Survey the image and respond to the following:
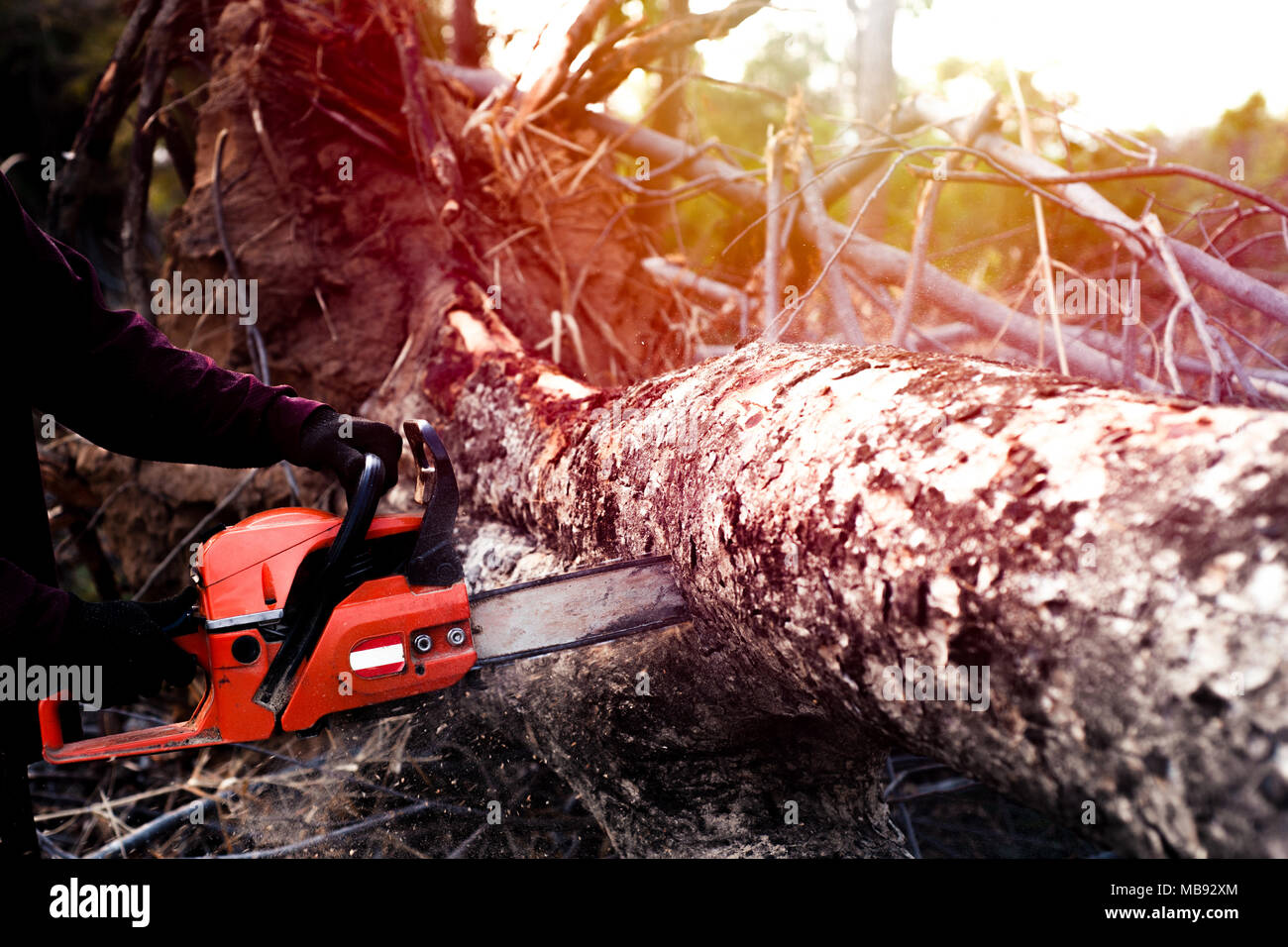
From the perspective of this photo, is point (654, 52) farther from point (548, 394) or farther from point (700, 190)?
point (548, 394)

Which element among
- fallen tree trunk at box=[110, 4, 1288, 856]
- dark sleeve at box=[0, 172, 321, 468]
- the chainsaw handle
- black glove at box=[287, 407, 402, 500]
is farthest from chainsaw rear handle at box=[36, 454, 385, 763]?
fallen tree trunk at box=[110, 4, 1288, 856]

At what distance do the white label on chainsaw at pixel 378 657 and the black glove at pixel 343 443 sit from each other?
27 cm

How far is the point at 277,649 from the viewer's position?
48.1 inches

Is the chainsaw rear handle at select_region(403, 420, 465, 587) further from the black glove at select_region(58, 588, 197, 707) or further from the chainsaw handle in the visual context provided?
the black glove at select_region(58, 588, 197, 707)

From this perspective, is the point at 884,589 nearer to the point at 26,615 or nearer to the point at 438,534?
the point at 438,534

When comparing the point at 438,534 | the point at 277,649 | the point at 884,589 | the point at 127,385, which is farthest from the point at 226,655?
the point at 884,589

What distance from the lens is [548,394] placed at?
1.92m

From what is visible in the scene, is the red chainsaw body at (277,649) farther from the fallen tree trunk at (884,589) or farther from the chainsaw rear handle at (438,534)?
the fallen tree trunk at (884,589)

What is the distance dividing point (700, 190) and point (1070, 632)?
2686mm

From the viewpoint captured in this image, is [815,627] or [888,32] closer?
[815,627]

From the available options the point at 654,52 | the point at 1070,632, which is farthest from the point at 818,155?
the point at 1070,632

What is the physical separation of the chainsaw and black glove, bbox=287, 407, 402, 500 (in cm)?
9

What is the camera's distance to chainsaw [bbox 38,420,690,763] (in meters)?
1.20
